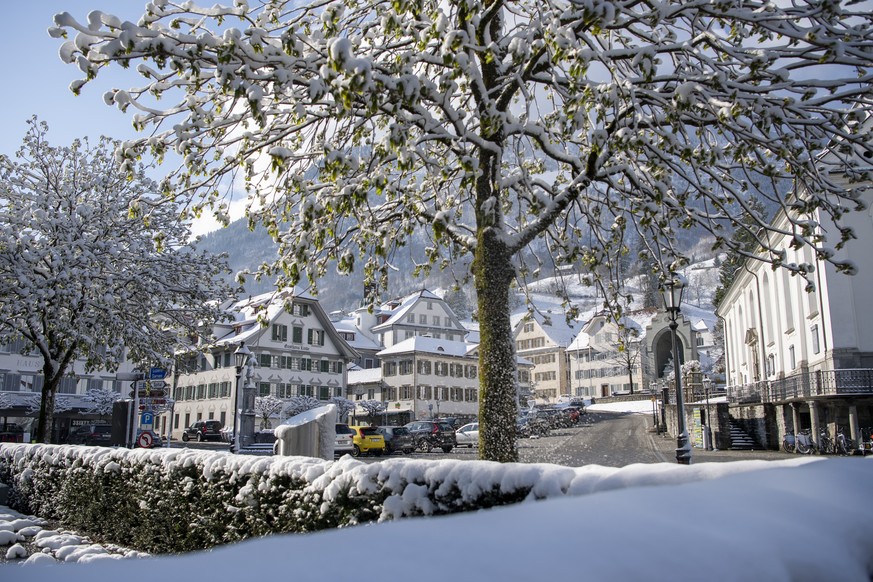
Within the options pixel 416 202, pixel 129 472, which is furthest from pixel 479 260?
pixel 129 472

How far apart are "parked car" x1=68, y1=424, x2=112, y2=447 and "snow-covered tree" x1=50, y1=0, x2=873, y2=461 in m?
36.5

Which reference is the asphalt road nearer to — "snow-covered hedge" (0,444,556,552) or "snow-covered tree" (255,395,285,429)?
"snow-covered hedge" (0,444,556,552)

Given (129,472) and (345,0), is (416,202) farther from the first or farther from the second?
(129,472)

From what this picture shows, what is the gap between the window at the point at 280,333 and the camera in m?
59.1

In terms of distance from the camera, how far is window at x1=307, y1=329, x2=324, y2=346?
2443 inches

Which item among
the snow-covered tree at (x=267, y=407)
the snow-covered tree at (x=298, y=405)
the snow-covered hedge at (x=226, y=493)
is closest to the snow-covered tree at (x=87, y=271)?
the snow-covered hedge at (x=226, y=493)

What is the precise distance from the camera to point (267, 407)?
54.5m

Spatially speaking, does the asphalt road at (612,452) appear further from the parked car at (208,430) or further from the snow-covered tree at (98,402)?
the snow-covered tree at (98,402)

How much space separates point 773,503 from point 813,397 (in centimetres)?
2868

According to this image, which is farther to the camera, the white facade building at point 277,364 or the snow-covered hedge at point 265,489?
the white facade building at point 277,364

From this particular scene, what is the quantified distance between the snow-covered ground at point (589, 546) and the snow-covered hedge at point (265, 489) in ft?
4.24

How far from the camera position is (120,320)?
20.9 m

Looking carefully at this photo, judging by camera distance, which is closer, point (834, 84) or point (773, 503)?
point (773, 503)

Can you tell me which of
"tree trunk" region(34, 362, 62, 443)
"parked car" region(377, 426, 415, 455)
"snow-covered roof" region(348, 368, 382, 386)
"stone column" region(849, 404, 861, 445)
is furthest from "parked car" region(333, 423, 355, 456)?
"snow-covered roof" region(348, 368, 382, 386)
